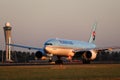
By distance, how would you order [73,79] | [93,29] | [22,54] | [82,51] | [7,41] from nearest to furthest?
1. [73,79]
2. [82,51]
3. [93,29]
4. [7,41]
5. [22,54]

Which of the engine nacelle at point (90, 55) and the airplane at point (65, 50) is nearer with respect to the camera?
the airplane at point (65, 50)

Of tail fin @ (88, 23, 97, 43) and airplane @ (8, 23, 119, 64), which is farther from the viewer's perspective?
tail fin @ (88, 23, 97, 43)

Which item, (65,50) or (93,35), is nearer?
(65,50)

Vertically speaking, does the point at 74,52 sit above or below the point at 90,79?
above

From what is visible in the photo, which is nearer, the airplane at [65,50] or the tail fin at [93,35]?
the airplane at [65,50]

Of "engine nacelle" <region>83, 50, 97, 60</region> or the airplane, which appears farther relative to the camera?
"engine nacelle" <region>83, 50, 97, 60</region>

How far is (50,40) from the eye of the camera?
2581 inches

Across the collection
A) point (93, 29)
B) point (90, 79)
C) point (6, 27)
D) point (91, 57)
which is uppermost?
point (6, 27)

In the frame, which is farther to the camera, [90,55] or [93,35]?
[93,35]

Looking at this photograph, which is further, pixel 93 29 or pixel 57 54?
pixel 93 29

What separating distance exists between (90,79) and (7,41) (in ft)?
401

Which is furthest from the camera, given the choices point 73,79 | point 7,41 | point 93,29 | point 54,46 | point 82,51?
point 7,41

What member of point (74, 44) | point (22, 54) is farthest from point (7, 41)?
point (74, 44)

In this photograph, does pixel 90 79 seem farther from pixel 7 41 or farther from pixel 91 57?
pixel 7 41
